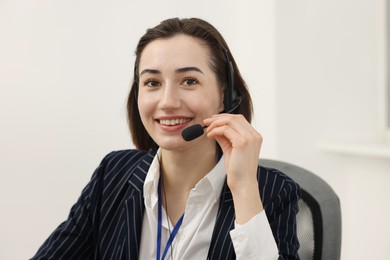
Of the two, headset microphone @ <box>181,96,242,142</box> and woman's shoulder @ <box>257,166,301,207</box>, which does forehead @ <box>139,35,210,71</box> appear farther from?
woman's shoulder @ <box>257,166,301,207</box>

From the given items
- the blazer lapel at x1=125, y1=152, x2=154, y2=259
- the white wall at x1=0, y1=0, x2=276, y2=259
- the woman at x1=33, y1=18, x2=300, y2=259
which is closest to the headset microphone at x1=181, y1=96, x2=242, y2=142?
the woman at x1=33, y1=18, x2=300, y2=259

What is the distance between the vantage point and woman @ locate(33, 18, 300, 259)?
41.7 inches

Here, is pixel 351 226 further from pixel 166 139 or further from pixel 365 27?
pixel 166 139

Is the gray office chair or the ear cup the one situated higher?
the ear cup

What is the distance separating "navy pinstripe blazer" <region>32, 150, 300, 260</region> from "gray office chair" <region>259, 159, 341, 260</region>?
0.04 metres

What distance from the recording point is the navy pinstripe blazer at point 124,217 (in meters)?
1.10

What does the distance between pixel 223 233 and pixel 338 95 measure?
1.38 metres

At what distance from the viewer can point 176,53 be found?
3.79 feet

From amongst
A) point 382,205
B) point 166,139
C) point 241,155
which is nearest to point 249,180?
point 241,155

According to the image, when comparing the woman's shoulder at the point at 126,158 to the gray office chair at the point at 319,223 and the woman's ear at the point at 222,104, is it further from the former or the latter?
the gray office chair at the point at 319,223

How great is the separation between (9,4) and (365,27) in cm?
165

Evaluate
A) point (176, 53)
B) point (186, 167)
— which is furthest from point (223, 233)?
point (176, 53)

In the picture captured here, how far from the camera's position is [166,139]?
1148mm

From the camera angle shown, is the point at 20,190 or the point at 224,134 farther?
the point at 20,190
